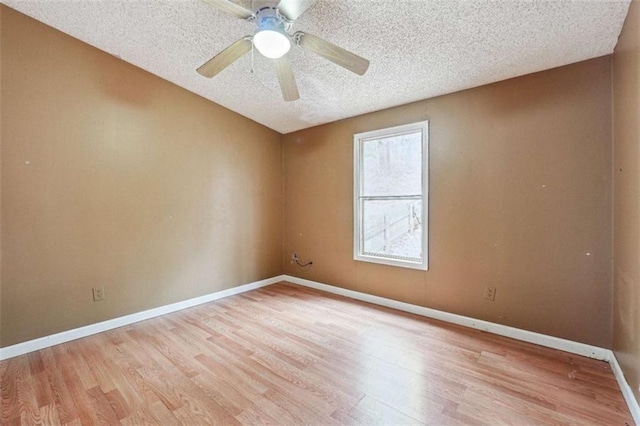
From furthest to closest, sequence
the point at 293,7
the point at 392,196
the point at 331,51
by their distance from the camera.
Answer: the point at 392,196 < the point at 331,51 < the point at 293,7

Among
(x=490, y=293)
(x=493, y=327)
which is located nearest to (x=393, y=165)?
(x=490, y=293)

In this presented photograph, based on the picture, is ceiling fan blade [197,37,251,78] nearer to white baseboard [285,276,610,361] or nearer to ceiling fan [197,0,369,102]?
ceiling fan [197,0,369,102]

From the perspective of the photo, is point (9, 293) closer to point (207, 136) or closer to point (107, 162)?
point (107, 162)

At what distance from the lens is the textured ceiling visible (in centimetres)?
183

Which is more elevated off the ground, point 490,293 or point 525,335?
point 490,293

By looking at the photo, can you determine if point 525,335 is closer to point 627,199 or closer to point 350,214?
point 627,199

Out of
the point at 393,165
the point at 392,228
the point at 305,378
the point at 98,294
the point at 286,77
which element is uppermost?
the point at 286,77

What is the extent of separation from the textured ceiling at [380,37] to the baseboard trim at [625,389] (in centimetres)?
231

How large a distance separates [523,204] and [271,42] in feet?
8.06

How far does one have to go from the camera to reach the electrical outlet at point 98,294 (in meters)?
2.64

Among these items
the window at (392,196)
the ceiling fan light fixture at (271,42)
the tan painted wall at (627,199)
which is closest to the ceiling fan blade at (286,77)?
the ceiling fan light fixture at (271,42)

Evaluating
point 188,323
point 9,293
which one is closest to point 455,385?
point 188,323

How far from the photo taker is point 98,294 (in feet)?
8.73

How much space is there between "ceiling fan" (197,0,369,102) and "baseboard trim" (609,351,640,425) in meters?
2.63
